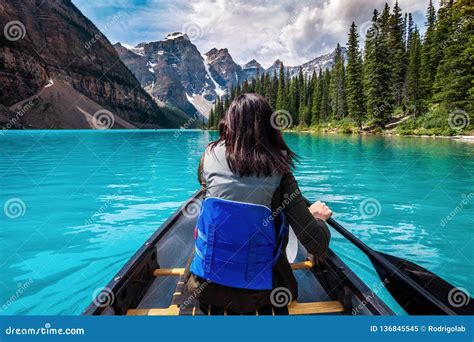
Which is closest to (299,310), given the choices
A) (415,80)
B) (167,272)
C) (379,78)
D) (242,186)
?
(242,186)

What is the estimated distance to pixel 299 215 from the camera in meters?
2.13

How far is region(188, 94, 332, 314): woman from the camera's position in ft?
6.93

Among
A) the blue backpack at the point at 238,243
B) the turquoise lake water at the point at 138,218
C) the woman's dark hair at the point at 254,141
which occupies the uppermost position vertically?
the woman's dark hair at the point at 254,141

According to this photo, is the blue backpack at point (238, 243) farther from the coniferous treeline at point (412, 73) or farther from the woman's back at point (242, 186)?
the coniferous treeline at point (412, 73)

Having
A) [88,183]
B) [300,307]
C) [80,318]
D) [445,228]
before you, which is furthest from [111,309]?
[88,183]

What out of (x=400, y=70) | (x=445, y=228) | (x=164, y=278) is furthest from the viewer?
(x=400, y=70)

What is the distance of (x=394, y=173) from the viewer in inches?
590

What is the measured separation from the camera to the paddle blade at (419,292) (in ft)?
8.09

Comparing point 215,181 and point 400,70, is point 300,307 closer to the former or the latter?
point 215,181

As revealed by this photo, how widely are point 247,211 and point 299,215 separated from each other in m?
0.37

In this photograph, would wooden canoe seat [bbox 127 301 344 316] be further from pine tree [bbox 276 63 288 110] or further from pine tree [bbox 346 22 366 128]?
pine tree [bbox 276 63 288 110]

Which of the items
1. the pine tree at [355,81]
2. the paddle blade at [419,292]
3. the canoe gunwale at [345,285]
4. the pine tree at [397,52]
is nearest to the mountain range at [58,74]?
the pine tree at [355,81]

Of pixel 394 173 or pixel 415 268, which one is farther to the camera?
pixel 394 173

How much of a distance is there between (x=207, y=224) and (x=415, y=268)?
3.19 m
